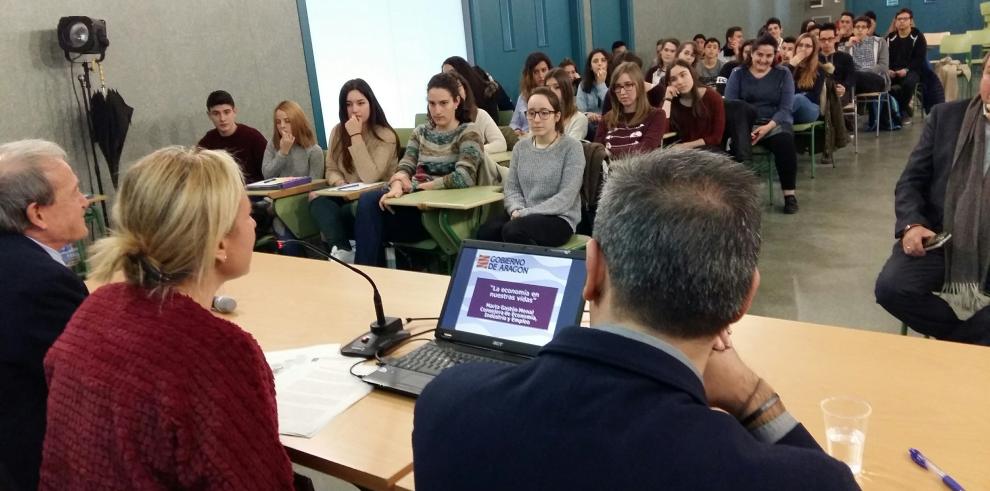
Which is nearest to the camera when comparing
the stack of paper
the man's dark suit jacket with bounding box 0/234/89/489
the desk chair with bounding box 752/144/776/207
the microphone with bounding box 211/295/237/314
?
the stack of paper

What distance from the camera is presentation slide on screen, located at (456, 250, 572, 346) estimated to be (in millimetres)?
1671

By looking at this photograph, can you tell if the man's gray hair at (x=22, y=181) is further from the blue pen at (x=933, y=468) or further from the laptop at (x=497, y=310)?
the blue pen at (x=933, y=468)

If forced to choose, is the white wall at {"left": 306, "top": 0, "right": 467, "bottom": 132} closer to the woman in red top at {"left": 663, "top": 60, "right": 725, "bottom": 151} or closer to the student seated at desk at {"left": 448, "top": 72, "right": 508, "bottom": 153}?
the student seated at desk at {"left": 448, "top": 72, "right": 508, "bottom": 153}

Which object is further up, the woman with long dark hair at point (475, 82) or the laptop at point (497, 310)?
the woman with long dark hair at point (475, 82)

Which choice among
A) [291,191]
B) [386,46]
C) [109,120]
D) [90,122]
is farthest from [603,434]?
[386,46]

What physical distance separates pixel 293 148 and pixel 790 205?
343 cm

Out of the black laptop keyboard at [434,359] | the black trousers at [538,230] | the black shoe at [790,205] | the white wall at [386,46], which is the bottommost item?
the black shoe at [790,205]

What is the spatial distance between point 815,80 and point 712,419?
20.9 ft

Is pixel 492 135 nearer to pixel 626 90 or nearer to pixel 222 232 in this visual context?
pixel 626 90

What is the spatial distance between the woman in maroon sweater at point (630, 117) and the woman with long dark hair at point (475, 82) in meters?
2.06

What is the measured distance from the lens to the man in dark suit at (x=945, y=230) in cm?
249

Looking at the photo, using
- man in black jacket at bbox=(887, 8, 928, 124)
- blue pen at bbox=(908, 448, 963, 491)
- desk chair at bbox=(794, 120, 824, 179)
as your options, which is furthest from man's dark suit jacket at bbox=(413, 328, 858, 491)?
man in black jacket at bbox=(887, 8, 928, 124)

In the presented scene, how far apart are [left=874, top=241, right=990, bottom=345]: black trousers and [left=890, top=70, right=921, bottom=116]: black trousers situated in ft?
23.3

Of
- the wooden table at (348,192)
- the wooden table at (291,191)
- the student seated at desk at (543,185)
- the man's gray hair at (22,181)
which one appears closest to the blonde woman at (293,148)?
the wooden table at (291,191)
